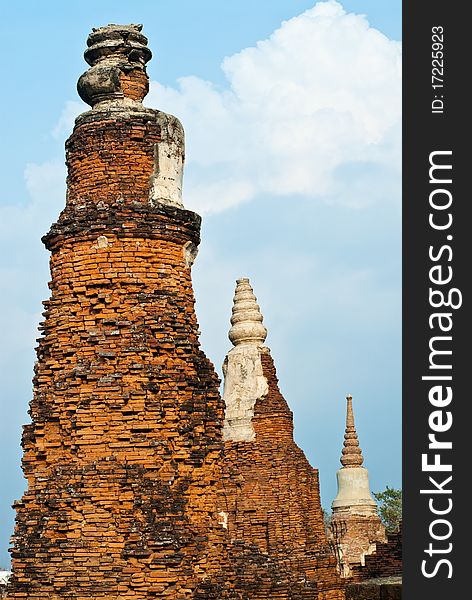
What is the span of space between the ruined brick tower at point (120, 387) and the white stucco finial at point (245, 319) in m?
10.0

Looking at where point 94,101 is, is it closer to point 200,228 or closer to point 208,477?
point 200,228

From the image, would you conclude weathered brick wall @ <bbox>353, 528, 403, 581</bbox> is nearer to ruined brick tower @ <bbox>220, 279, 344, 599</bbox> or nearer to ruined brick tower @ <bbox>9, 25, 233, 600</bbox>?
ruined brick tower @ <bbox>220, 279, 344, 599</bbox>

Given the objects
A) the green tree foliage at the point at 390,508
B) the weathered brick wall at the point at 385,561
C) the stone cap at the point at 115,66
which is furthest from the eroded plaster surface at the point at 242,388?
the green tree foliage at the point at 390,508

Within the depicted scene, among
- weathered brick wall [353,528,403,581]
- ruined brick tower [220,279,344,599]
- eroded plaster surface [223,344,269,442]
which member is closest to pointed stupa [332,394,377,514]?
ruined brick tower [220,279,344,599]

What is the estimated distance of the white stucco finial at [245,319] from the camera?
21.0 metres

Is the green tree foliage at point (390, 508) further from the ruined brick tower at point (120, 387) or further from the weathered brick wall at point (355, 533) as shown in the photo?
the ruined brick tower at point (120, 387)

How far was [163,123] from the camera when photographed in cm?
1104

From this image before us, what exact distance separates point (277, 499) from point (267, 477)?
41 centimetres

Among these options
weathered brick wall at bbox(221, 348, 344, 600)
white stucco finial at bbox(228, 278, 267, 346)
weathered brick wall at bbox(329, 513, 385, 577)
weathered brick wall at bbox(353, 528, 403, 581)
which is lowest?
weathered brick wall at bbox(353, 528, 403, 581)

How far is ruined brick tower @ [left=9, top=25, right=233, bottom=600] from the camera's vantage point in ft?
32.1

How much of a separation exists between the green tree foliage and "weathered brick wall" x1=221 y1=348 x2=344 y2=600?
31.1 metres

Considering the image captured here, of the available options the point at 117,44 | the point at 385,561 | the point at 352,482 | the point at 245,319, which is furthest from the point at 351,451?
the point at 117,44

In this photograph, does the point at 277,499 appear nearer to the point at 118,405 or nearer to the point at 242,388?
the point at 242,388

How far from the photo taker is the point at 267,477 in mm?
19531
